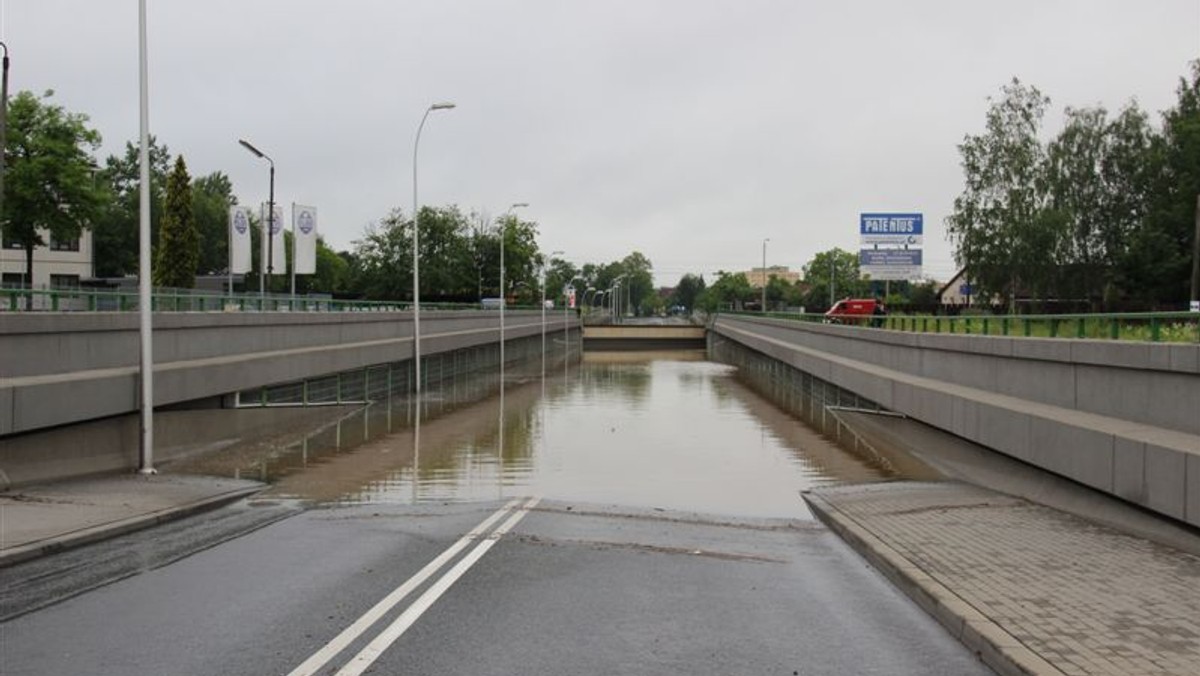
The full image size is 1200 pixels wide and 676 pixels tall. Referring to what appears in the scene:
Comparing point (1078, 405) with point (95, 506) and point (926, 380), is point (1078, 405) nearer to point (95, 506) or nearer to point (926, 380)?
point (926, 380)

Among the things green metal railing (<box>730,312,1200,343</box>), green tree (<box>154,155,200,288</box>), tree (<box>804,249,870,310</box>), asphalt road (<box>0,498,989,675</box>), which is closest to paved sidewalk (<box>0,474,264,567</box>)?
asphalt road (<box>0,498,989,675</box>)

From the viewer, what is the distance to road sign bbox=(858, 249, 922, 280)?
4569 centimetres

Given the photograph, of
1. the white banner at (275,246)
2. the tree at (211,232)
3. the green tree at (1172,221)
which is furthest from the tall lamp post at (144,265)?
the tree at (211,232)

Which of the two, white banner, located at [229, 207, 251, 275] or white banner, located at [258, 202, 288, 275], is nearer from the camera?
white banner, located at [229, 207, 251, 275]

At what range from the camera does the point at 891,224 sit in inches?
1811

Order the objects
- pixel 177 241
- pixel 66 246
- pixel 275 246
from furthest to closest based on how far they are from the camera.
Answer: pixel 66 246 < pixel 177 241 < pixel 275 246

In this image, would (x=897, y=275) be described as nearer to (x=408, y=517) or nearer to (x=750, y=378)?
Answer: (x=750, y=378)

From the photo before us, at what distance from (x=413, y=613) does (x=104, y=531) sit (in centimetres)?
501

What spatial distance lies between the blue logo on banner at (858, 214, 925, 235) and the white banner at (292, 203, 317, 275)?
24952 mm

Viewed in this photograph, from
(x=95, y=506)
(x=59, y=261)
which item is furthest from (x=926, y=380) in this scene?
(x=59, y=261)

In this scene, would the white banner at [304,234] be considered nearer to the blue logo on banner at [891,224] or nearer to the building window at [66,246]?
the blue logo on banner at [891,224]

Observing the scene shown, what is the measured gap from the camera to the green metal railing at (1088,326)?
11.9m

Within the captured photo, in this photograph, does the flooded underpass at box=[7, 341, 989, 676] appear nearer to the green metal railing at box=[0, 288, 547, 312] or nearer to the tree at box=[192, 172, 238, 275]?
the green metal railing at box=[0, 288, 547, 312]

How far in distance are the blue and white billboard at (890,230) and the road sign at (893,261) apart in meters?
0.50
